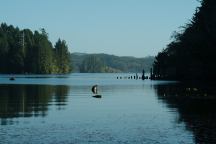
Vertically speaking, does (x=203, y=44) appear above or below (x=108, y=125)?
above

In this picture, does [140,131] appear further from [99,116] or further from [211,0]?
[211,0]

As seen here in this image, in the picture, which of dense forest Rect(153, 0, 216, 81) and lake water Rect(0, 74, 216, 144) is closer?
lake water Rect(0, 74, 216, 144)

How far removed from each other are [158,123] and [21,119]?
1044 cm

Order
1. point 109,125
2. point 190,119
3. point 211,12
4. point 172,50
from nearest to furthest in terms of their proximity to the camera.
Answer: point 109,125
point 190,119
point 211,12
point 172,50

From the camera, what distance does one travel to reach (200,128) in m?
33.5

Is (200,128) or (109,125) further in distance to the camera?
(109,125)

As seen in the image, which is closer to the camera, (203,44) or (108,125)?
(108,125)

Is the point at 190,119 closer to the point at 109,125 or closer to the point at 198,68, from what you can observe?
the point at 109,125

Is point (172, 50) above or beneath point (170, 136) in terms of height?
above

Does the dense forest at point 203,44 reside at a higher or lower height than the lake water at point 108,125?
higher

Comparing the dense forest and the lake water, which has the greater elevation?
the dense forest

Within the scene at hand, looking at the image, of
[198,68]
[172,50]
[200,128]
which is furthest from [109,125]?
[172,50]

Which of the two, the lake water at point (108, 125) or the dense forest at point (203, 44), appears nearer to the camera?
the lake water at point (108, 125)

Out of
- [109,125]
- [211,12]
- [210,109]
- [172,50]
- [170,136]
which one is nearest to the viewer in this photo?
[170,136]
